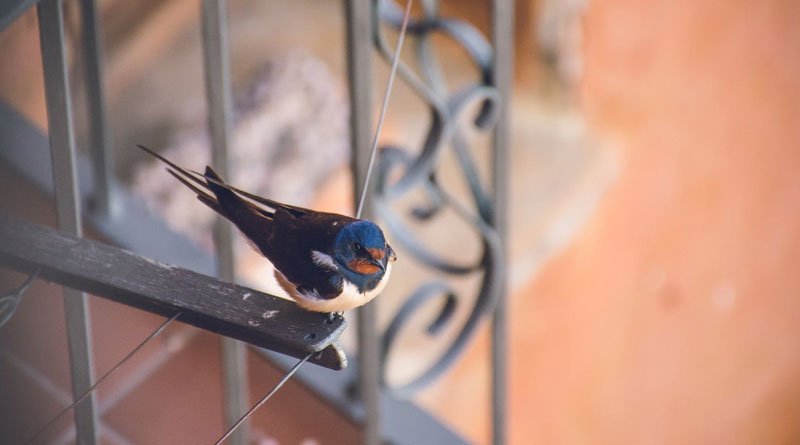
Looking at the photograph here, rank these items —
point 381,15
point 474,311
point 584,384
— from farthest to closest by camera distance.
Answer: point 584,384
point 474,311
point 381,15

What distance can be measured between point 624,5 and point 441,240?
786 mm

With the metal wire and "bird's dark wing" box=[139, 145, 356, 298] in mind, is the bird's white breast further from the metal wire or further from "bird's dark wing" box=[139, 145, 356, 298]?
the metal wire

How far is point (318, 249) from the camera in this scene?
0.64m

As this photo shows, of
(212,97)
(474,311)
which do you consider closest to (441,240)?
(474,311)

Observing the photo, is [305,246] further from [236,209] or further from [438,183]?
[438,183]

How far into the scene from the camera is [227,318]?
63cm

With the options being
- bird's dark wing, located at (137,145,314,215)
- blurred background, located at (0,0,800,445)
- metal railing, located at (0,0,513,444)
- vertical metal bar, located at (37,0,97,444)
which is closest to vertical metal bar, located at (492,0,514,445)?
metal railing, located at (0,0,513,444)

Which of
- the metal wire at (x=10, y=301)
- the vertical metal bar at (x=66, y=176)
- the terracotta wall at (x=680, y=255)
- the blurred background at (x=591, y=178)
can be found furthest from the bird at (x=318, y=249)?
the terracotta wall at (x=680, y=255)

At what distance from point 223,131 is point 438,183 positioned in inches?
15.5

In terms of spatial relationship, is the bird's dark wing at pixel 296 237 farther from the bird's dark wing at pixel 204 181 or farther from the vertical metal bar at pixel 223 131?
the vertical metal bar at pixel 223 131

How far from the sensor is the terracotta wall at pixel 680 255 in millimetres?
2660

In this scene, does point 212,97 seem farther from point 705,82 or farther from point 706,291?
point 706,291

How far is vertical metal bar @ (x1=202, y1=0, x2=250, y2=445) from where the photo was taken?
3.32 ft

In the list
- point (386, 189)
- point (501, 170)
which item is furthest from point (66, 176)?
point (501, 170)
